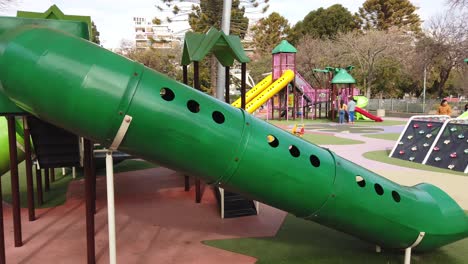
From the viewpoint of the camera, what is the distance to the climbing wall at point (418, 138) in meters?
12.2

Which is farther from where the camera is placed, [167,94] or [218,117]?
[218,117]

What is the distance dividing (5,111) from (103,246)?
93.4 inches

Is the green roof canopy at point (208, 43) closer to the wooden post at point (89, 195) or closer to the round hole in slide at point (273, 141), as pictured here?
the wooden post at point (89, 195)

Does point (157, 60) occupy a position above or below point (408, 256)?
above

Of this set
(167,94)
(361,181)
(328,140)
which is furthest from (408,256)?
(328,140)

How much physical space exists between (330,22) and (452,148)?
5335 cm

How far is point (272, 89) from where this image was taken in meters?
27.9

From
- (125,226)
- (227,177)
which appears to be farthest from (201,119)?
(125,226)

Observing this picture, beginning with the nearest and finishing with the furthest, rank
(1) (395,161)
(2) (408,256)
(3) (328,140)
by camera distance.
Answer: (2) (408,256), (1) (395,161), (3) (328,140)

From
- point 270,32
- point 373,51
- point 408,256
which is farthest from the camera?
point 270,32

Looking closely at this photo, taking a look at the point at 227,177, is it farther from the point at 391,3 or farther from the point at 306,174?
the point at 391,3

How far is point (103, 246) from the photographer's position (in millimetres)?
5484

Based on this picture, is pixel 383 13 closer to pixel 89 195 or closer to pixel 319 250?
pixel 319 250

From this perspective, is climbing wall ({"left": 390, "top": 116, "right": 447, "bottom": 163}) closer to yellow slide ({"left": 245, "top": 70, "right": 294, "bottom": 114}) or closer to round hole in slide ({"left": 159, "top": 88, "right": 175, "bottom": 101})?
round hole in slide ({"left": 159, "top": 88, "right": 175, "bottom": 101})
